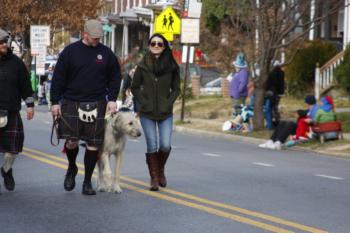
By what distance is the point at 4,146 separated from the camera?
36.6 ft

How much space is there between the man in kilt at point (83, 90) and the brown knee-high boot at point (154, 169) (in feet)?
3.17

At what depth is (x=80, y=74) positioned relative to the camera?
10828 millimetres

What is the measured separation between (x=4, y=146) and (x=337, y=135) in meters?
11.5

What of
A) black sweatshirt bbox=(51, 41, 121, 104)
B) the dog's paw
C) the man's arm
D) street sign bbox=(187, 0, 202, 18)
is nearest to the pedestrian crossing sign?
street sign bbox=(187, 0, 202, 18)

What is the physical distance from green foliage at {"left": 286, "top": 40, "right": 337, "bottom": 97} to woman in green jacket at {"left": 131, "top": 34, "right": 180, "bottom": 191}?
21182 mm

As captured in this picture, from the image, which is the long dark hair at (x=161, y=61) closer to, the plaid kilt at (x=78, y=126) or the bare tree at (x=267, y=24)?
the plaid kilt at (x=78, y=126)

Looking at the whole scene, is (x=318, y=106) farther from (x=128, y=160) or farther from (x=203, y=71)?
(x=203, y=71)

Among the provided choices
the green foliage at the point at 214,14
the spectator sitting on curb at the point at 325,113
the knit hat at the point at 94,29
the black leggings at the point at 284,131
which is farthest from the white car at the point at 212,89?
the knit hat at the point at 94,29

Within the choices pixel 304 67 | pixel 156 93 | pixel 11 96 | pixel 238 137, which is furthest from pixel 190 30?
pixel 11 96

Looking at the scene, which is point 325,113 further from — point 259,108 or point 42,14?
point 42,14

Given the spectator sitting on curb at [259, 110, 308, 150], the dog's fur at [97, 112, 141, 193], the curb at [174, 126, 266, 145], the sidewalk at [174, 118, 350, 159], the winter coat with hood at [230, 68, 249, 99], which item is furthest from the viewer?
the winter coat with hood at [230, 68, 249, 99]

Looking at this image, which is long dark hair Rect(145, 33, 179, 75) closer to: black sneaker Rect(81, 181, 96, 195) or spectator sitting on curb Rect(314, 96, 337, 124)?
black sneaker Rect(81, 181, 96, 195)

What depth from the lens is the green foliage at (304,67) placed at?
3272 centimetres

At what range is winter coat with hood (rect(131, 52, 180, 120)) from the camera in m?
11.6
